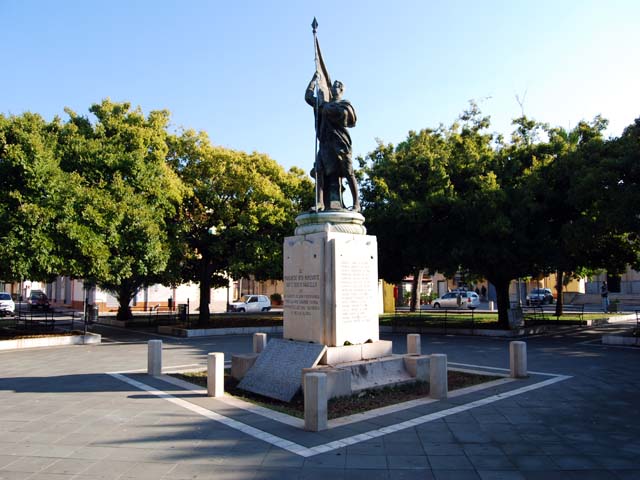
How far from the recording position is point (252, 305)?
3859 cm

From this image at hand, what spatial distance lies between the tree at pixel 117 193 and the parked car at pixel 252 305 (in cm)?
1775

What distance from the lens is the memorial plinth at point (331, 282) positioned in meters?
9.05

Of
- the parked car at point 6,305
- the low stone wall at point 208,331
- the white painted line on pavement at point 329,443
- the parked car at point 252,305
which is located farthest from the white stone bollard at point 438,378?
the parked car at point 6,305

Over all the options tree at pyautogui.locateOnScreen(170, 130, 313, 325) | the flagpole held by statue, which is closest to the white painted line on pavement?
the flagpole held by statue

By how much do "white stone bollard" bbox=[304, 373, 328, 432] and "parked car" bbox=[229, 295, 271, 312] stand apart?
32240 millimetres

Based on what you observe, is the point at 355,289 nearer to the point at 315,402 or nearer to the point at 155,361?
the point at 315,402

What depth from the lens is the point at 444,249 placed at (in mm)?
19656

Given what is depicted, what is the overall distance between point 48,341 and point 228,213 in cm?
880

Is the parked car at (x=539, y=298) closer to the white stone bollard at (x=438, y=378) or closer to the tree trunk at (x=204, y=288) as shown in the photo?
the tree trunk at (x=204, y=288)

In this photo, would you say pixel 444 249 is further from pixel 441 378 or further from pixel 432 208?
pixel 441 378

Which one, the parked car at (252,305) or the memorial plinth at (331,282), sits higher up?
the memorial plinth at (331,282)

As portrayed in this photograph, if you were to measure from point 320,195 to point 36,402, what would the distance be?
21.3 ft

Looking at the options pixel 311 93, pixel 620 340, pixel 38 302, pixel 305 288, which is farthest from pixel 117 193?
pixel 38 302

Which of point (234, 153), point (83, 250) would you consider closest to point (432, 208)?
point (234, 153)
